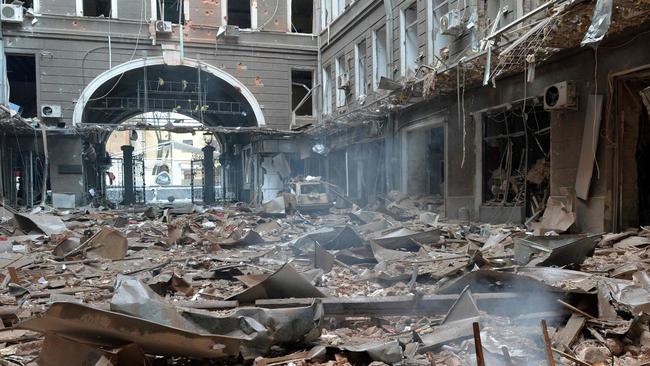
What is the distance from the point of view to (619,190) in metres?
8.62

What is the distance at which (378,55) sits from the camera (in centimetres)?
1867

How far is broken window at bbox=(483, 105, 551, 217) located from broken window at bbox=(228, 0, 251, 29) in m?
18.2

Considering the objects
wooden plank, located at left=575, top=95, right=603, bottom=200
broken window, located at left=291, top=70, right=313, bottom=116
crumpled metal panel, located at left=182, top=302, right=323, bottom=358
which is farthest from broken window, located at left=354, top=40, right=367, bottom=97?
crumpled metal panel, located at left=182, top=302, right=323, bottom=358

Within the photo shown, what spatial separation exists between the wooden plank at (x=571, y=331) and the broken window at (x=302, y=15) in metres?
24.4

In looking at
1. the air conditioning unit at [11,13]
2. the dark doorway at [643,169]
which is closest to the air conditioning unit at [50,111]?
the air conditioning unit at [11,13]

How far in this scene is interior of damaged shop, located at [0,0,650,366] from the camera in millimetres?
3697

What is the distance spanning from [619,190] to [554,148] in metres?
1.67

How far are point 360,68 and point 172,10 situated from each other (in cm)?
1148

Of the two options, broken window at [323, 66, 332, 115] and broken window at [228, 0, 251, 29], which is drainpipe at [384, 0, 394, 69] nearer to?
broken window at [323, 66, 332, 115]

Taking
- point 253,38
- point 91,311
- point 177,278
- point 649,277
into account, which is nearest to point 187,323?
point 91,311

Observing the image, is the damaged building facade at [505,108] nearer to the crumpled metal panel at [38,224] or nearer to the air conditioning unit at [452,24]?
the air conditioning unit at [452,24]

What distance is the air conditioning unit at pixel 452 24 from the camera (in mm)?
12469

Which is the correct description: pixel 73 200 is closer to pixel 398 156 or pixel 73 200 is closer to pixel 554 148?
pixel 398 156

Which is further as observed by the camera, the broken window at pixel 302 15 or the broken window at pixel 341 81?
the broken window at pixel 302 15
